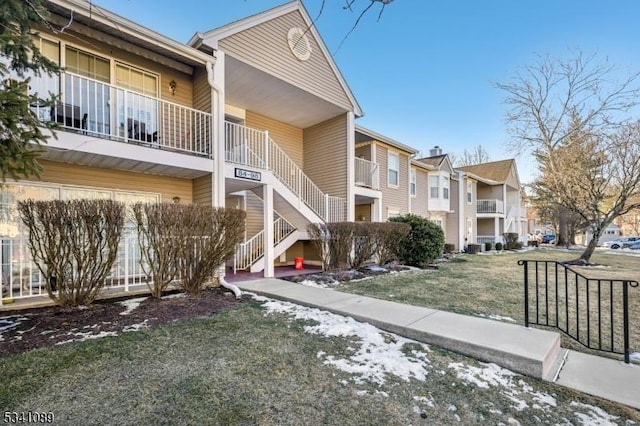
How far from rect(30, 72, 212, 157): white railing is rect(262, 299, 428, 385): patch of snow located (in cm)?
539

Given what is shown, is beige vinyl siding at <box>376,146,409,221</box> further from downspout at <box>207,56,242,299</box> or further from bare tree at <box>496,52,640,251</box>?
downspout at <box>207,56,242,299</box>

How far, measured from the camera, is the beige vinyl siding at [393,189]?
16.0m

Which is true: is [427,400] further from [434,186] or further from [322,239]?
[434,186]

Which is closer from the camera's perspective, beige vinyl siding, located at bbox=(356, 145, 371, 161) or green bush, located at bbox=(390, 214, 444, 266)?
→ green bush, located at bbox=(390, 214, 444, 266)

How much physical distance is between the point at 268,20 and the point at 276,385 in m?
10.4

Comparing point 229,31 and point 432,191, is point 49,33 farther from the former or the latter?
point 432,191

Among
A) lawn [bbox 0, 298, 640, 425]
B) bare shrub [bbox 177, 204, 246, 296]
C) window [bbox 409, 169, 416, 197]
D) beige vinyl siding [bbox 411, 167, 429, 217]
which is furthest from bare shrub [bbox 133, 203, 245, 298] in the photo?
beige vinyl siding [bbox 411, 167, 429, 217]

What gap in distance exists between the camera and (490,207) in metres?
27.9

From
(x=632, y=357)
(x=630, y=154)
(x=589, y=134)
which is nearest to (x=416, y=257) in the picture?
(x=632, y=357)

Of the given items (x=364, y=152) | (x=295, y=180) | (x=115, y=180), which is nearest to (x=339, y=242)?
(x=295, y=180)

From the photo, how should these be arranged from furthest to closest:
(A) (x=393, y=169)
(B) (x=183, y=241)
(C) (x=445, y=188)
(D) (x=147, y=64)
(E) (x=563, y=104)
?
(C) (x=445, y=188) → (E) (x=563, y=104) → (A) (x=393, y=169) → (D) (x=147, y=64) → (B) (x=183, y=241)

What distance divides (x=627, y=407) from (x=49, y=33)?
1131 cm

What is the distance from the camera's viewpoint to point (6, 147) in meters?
3.88

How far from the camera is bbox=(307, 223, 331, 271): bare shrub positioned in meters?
10.5
